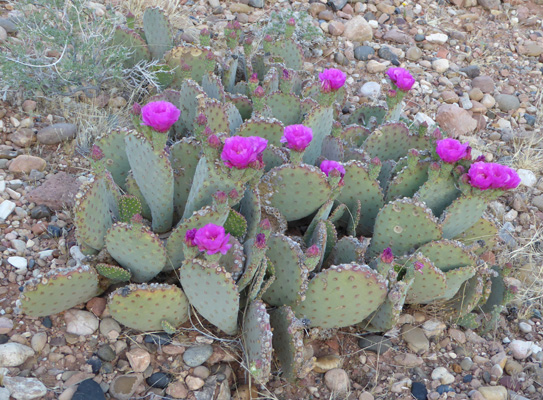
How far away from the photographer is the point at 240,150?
7.28 ft

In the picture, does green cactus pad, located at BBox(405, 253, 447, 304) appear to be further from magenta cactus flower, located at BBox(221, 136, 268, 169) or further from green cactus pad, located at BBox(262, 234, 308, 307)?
magenta cactus flower, located at BBox(221, 136, 268, 169)

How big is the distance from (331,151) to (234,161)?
1128mm

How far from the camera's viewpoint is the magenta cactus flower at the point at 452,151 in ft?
9.19

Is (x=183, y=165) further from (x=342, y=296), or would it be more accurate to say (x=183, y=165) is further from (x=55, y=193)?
(x=342, y=296)

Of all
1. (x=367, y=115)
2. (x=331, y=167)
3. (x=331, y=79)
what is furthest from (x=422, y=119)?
(x=331, y=167)

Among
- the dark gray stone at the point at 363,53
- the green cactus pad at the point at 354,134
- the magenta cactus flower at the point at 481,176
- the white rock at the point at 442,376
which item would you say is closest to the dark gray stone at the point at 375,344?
the white rock at the point at 442,376

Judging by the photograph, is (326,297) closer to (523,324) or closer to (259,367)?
(259,367)

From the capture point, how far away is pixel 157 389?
7.96ft

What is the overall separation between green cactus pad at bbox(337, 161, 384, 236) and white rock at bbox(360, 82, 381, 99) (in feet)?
5.84

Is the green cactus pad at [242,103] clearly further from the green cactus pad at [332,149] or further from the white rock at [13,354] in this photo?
the white rock at [13,354]

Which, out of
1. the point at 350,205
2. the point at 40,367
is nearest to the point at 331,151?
the point at 350,205

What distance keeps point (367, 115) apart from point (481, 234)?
120cm

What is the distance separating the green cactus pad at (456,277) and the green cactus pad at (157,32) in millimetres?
2722

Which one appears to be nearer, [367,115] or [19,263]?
[19,263]
